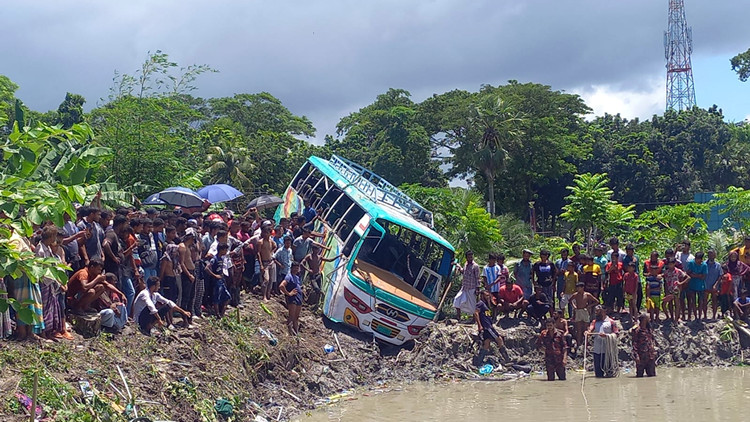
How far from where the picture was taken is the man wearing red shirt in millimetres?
16953

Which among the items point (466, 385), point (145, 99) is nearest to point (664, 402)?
point (466, 385)

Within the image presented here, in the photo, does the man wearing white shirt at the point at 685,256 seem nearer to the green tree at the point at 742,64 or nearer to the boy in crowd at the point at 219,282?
the boy in crowd at the point at 219,282

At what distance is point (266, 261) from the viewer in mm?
15625

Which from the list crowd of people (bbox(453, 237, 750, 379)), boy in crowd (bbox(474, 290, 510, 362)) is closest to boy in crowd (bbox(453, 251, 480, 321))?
crowd of people (bbox(453, 237, 750, 379))

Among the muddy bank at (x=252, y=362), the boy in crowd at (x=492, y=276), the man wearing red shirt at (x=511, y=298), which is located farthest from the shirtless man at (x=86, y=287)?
the man wearing red shirt at (x=511, y=298)

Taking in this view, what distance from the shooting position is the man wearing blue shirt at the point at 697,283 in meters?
17.1

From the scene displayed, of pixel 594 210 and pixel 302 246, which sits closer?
pixel 302 246

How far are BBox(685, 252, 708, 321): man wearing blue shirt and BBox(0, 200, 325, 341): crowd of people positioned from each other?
768 cm

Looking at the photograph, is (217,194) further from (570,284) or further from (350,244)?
(570,284)

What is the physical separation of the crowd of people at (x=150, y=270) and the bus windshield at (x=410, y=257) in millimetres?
1507

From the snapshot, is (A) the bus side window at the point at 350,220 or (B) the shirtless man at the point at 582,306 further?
(A) the bus side window at the point at 350,220

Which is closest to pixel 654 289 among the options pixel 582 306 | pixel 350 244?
pixel 582 306

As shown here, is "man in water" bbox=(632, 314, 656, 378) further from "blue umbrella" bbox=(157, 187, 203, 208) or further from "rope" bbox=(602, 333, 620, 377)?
"blue umbrella" bbox=(157, 187, 203, 208)

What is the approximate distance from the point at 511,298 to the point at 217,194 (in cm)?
774
